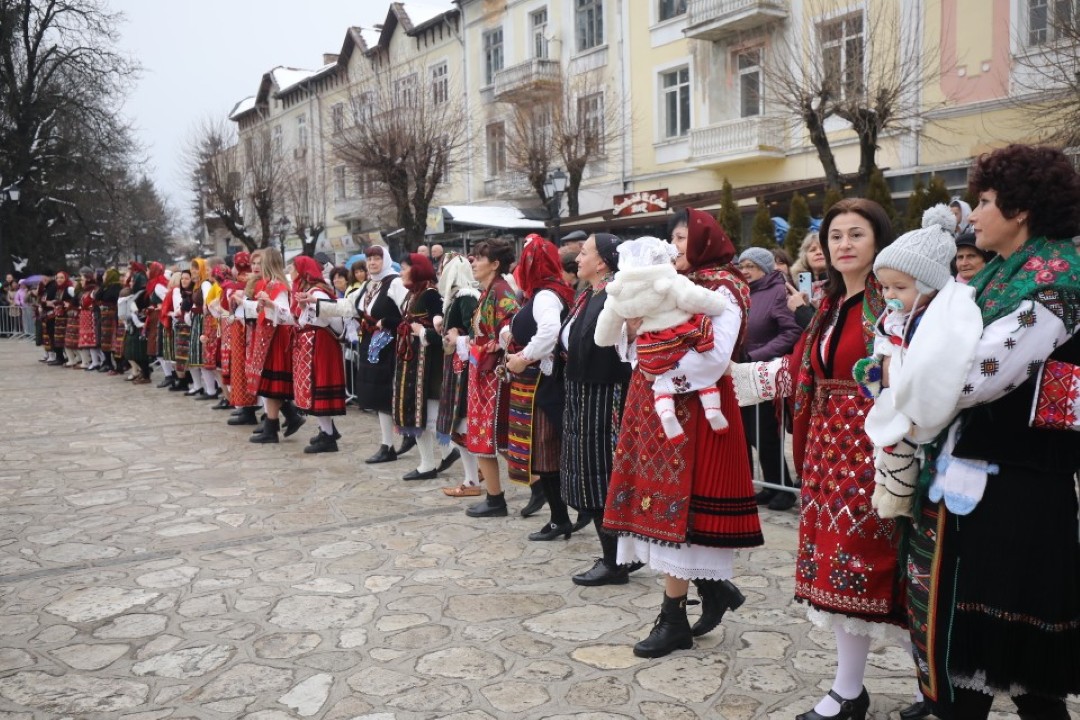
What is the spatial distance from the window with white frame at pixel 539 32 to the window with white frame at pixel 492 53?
1692mm

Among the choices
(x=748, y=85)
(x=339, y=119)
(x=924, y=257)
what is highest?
(x=339, y=119)

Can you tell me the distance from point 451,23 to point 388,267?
24104 mm

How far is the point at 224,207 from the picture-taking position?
35125mm

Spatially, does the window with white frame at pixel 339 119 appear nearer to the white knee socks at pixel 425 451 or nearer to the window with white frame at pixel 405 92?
the window with white frame at pixel 405 92

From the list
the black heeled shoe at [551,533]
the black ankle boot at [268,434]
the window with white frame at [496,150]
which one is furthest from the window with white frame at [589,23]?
the black heeled shoe at [551,533]

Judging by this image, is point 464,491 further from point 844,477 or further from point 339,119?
point 339,119

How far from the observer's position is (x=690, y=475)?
12.8 ft

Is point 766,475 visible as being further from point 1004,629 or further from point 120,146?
point 120,146

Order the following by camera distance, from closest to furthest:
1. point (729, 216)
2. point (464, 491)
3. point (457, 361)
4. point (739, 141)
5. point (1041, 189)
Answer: point (1041, 189)
point (457, 361)
point (464, 491)
point (729, 216)
point (739, 141)

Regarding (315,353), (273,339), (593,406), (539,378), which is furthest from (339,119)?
(593,406)

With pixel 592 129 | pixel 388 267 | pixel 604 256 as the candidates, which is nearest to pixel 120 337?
pixel 388 267

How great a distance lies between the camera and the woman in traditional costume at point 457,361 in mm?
6828

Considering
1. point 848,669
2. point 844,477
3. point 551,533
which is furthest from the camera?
point 551,533

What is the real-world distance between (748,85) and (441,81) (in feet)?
42.4
